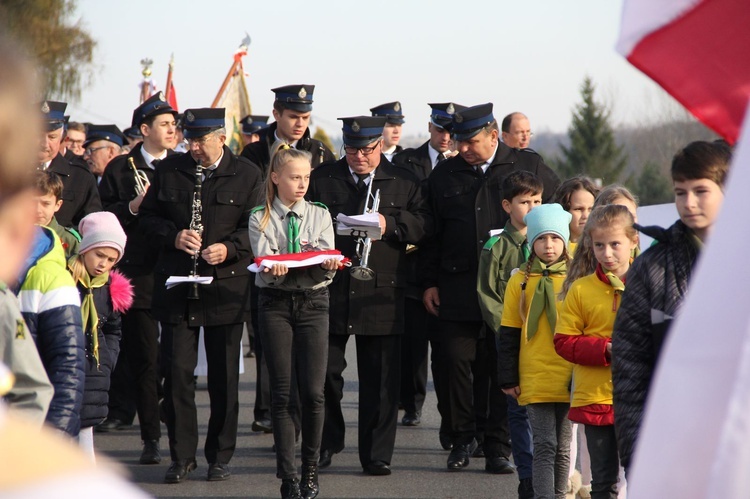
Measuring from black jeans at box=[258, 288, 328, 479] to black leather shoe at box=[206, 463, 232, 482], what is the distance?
86cm

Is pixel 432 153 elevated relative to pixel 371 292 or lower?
elevated

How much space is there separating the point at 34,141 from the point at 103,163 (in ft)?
38.3

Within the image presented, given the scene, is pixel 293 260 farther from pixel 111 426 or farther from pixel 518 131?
pixel 518 131

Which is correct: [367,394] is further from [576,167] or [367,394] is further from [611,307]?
[576,167]

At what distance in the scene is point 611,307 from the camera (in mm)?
5660

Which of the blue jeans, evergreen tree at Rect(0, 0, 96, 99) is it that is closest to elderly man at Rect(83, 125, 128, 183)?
the blue jeans

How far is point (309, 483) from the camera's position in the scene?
23.8 ft

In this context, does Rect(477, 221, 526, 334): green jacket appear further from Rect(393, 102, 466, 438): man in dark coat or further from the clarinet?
the clarinet

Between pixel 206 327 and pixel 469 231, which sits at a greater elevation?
pixel 469 231

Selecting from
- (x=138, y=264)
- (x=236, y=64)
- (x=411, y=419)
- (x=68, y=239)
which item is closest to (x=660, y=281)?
(x=68, y=239)

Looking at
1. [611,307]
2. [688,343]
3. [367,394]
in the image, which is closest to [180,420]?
[367,394]

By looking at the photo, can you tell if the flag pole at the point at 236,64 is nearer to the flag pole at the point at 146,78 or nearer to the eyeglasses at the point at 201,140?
the flag pole at the point at 146,78

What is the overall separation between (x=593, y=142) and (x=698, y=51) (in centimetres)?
6879

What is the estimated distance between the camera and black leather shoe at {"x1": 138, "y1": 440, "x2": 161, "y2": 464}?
855cm
